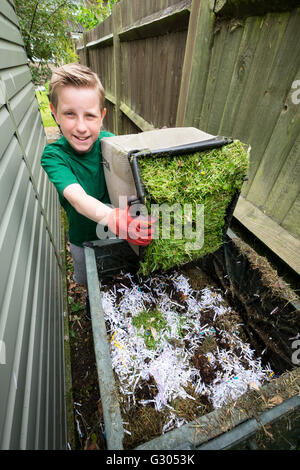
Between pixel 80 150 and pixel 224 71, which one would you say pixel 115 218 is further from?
pixel 224 71

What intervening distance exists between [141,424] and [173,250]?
95cm

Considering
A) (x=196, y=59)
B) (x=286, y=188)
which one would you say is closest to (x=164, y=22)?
(x=196, y=59)

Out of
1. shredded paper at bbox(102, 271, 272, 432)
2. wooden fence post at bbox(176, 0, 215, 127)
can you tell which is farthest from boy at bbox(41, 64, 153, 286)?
wooden fence post at bbox(176, 0, 215, 127)

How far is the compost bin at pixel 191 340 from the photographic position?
0.82 metres

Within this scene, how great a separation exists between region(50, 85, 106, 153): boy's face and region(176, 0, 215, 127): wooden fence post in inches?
52.8

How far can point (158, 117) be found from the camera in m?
3.38

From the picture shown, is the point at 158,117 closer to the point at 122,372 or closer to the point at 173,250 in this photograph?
the point at 173,250

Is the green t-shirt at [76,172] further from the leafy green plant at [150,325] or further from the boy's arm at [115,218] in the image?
the leafy green plant at [150,325]

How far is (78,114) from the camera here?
1287mm

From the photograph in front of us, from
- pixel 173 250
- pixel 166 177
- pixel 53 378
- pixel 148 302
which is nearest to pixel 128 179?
pixel 166 177

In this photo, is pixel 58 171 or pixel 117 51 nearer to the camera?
pixel 58 171

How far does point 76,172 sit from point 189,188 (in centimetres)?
81

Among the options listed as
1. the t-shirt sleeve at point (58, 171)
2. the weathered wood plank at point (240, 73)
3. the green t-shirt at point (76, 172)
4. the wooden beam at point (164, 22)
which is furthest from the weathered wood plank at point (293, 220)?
the wooden beam at point (164, 22)
